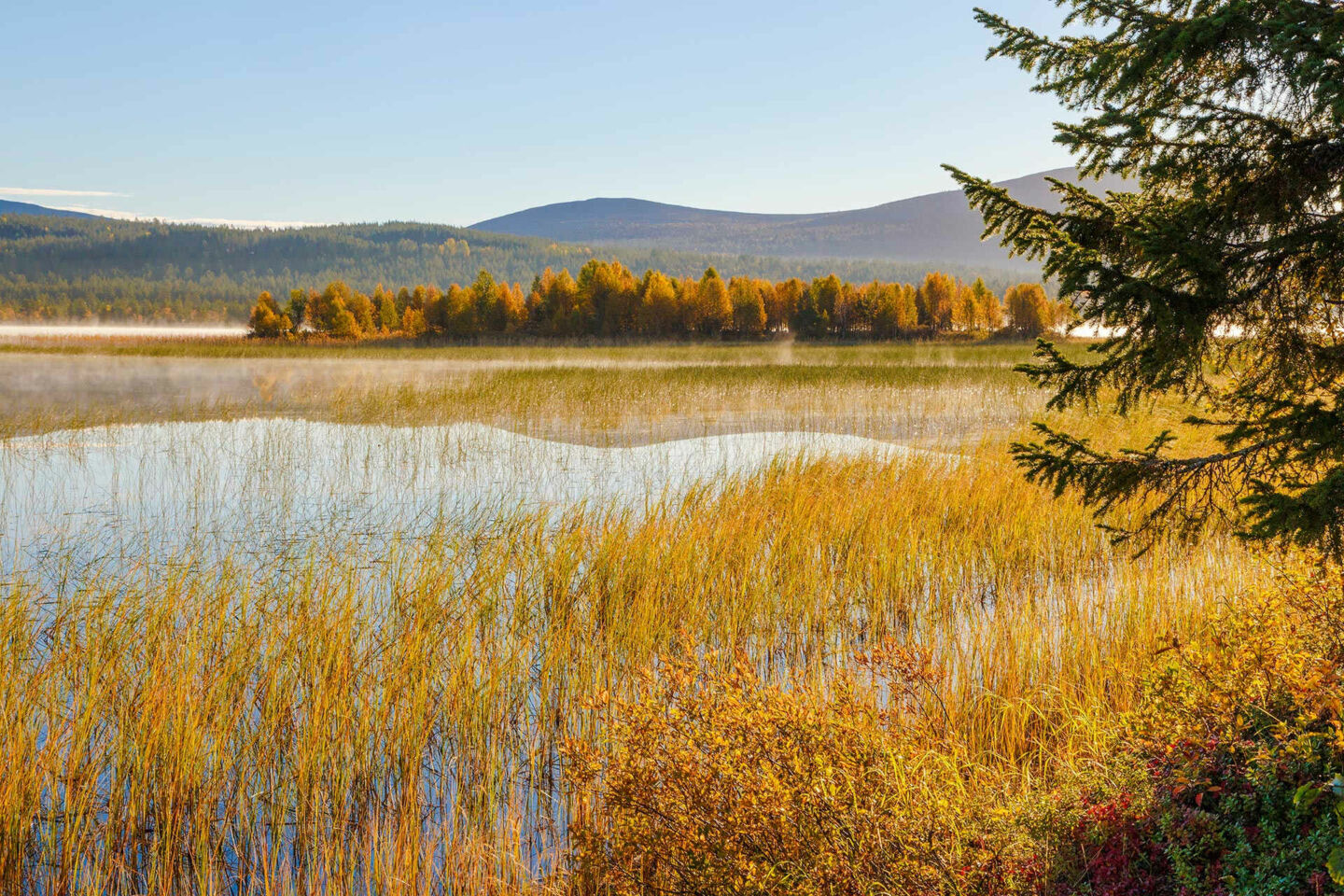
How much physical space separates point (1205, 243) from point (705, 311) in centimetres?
6155

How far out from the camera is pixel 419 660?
4.23m

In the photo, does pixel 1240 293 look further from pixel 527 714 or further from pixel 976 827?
pixel 527 714

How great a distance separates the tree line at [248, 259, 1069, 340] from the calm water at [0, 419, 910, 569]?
50.0 m

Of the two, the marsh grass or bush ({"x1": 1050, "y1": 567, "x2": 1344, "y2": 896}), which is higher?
bush ({"x1": 1050, "y1": 567, "x2": 1344, "y2": 896})

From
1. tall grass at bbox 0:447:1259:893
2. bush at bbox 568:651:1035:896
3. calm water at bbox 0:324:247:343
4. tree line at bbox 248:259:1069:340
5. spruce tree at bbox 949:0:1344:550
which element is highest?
tree line at bbox 248:259:1069:340

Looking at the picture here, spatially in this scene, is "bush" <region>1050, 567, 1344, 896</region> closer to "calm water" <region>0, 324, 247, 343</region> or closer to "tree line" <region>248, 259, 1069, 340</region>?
"tree line" <region>248, 259, 1069, 340</region>

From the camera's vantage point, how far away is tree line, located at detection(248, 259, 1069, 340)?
6419cm

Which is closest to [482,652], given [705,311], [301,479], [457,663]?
[457,663]

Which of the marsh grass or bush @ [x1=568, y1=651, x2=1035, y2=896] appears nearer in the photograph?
bush @ [x1=568, y1=651, x2=1035, y2=896]

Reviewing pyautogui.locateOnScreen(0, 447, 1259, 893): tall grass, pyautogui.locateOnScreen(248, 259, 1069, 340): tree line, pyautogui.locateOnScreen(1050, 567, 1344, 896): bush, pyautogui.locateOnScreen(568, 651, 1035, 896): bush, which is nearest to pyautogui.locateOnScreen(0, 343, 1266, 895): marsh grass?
pyautogui.locateOnScreen(0, 447, 1259, 893): tall grass

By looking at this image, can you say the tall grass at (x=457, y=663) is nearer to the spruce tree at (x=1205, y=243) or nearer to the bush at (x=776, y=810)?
the bush at (x=776, y=810)

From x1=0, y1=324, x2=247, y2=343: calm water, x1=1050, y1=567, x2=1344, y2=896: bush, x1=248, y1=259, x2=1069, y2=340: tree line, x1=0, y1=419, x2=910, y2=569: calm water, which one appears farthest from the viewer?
x1=248, y1=259, x2=1069, y2=340: tree line

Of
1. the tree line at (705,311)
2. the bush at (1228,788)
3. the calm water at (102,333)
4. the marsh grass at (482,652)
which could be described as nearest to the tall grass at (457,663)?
the marsh grass at (482,652)

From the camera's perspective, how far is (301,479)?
1006 centimetres
